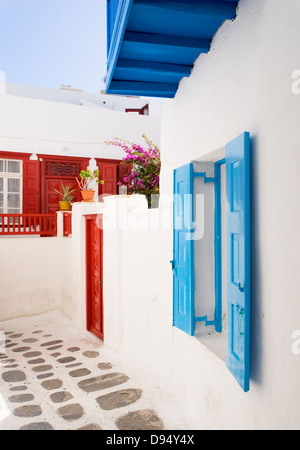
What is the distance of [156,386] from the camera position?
418cm

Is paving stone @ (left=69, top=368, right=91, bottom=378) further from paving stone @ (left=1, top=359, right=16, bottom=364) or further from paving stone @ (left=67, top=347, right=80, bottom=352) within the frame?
paving stone @ (left=1, top=359, right=16, bottom=364)

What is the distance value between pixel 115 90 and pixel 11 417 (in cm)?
370

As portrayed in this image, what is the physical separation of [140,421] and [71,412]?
820 millimetres

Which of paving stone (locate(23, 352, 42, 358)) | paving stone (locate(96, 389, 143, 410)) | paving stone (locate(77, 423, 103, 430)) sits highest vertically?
paving stone (locate(96, 389, 143, 410))

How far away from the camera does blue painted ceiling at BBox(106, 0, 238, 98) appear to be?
2.21 m

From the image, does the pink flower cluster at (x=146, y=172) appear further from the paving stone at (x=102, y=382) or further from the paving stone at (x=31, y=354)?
the paving stone at (x=102, y=382)

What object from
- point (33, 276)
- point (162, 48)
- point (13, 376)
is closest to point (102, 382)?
point (13, 376)

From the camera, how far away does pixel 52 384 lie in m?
4.54

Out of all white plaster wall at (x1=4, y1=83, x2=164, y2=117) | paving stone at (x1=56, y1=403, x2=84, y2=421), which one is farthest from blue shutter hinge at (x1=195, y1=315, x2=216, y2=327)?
white plaster wall at (x1=4, y1=83, x2=164, y2=117)

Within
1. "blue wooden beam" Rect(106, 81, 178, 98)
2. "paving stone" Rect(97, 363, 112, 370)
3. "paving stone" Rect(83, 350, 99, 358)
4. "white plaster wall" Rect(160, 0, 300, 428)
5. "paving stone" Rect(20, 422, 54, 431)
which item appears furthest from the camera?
"paving stone" Rect(83, 350, 99, 358)

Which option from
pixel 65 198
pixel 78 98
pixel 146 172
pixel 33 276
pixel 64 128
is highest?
pixel 78 98

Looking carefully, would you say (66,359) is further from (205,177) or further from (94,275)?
(205,177)

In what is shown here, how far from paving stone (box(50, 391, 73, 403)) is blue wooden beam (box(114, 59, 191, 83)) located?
3704 mm

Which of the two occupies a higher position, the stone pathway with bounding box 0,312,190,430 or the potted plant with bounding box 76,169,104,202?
the potted plant with bounding box 76,169,104,202
